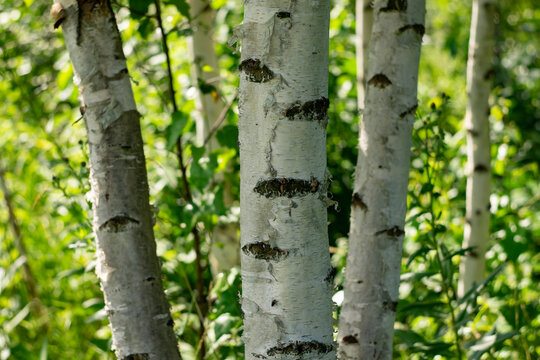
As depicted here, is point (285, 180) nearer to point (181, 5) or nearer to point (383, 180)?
point (383, 180)

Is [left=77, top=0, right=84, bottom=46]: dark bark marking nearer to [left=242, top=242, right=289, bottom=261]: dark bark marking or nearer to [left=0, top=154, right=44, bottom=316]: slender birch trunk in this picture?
[left=242, top=242, right=289, bottom=261]: dark bark marking

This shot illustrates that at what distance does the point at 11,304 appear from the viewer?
8.73 feet

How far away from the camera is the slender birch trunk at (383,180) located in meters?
1.18

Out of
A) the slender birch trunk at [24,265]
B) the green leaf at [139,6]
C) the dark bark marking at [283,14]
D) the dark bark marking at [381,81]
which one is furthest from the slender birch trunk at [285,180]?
the slender birch trunk at [24,265]

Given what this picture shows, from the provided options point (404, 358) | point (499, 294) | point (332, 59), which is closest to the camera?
point (499, 294)

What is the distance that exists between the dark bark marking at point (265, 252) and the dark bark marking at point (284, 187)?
0.26 ft

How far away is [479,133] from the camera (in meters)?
1.81

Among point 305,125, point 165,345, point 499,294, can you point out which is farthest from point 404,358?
point 305,125

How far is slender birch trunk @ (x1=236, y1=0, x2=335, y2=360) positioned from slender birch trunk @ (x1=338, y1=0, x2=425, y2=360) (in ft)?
1.09

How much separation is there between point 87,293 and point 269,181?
2141 mm

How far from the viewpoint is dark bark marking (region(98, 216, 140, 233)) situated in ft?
3.33

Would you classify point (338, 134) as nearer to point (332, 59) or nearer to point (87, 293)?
point (332, 59)

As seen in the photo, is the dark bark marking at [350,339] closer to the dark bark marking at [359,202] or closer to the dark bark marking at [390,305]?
the dark bark marking at [390,305]

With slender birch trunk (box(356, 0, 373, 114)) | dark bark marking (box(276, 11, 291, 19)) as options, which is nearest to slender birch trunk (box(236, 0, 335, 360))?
dark bark marking (box(276, 11, 291, 19))
